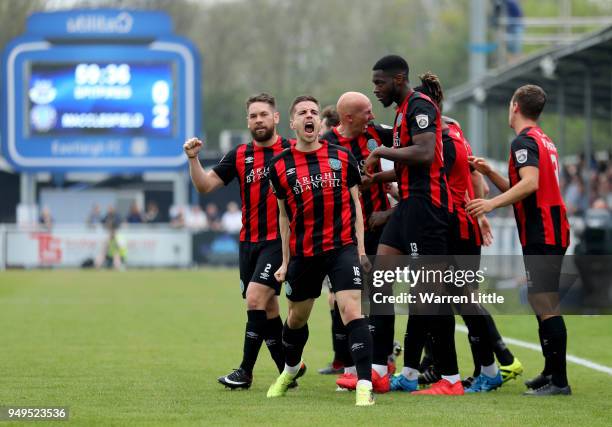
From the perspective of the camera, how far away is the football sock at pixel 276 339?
9742mm

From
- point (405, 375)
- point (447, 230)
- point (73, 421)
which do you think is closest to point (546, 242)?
point (447, 230)

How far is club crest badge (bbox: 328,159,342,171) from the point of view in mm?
8773

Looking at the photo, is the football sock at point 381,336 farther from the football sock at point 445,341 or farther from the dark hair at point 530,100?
the dark hair at point 530,100

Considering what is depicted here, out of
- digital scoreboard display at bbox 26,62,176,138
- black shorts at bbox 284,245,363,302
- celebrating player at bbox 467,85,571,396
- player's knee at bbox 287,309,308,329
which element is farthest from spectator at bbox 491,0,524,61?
black shorts at bbox 284,245,363,302

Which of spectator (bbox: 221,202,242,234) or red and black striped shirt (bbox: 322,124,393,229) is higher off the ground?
red and black striped shirt (bbox: 322,124,393,229)

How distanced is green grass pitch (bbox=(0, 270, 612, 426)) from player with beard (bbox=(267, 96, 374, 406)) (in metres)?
0.85

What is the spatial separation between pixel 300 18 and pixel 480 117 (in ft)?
143

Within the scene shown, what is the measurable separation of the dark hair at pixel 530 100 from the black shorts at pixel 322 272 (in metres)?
1.65

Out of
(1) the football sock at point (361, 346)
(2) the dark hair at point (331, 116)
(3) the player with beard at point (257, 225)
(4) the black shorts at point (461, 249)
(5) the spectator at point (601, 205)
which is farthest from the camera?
(5) the spectator at point (601, 205)

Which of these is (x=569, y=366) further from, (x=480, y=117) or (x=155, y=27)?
(x=155, y=27)

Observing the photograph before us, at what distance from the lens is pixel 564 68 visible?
2234 centimetres

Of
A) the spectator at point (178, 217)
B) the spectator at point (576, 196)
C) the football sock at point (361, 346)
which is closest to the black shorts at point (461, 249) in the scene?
the football sock at point (361, 346)

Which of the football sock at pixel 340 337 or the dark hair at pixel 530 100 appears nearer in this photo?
the dark hair at pixel 530 100

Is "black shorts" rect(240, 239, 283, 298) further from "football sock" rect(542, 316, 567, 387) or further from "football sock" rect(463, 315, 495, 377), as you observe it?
"football sock" rect(542, 316, 567, 387)
